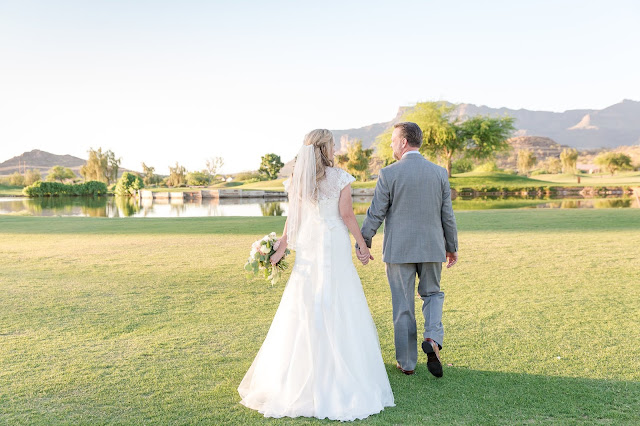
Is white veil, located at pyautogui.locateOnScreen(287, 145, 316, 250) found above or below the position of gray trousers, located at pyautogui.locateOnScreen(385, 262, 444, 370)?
above

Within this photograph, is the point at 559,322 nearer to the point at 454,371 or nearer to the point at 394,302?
the point at 454,371

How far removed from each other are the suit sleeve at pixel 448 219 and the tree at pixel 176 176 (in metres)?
91.3

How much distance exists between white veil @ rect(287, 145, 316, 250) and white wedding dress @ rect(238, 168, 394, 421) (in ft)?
0.23

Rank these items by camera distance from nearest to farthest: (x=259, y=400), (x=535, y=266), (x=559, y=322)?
(x=259, y=400) → (x=559, y=322) → (x=535, y=266)

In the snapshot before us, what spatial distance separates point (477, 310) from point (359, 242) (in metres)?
2.86

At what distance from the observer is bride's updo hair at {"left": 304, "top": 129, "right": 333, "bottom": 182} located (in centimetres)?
Result: 411

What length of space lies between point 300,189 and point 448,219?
1.40 meters

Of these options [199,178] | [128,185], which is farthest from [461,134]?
[199,178]

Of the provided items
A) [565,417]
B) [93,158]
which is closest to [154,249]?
[565,417]

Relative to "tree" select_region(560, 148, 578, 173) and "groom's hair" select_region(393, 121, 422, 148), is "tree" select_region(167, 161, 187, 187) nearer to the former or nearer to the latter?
"tree" select_region(560, 148, 578, 173)

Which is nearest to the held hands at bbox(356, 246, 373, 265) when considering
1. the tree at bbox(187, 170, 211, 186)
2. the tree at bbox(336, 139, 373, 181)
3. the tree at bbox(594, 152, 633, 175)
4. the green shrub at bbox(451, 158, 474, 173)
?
the tree at bbox(336, 139, 373, 181)

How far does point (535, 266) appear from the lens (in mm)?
9383

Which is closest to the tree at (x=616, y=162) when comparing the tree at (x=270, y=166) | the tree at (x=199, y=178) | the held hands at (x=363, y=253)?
the tree at (x=270, y=166)

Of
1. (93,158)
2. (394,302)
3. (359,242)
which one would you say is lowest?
(394,302)
